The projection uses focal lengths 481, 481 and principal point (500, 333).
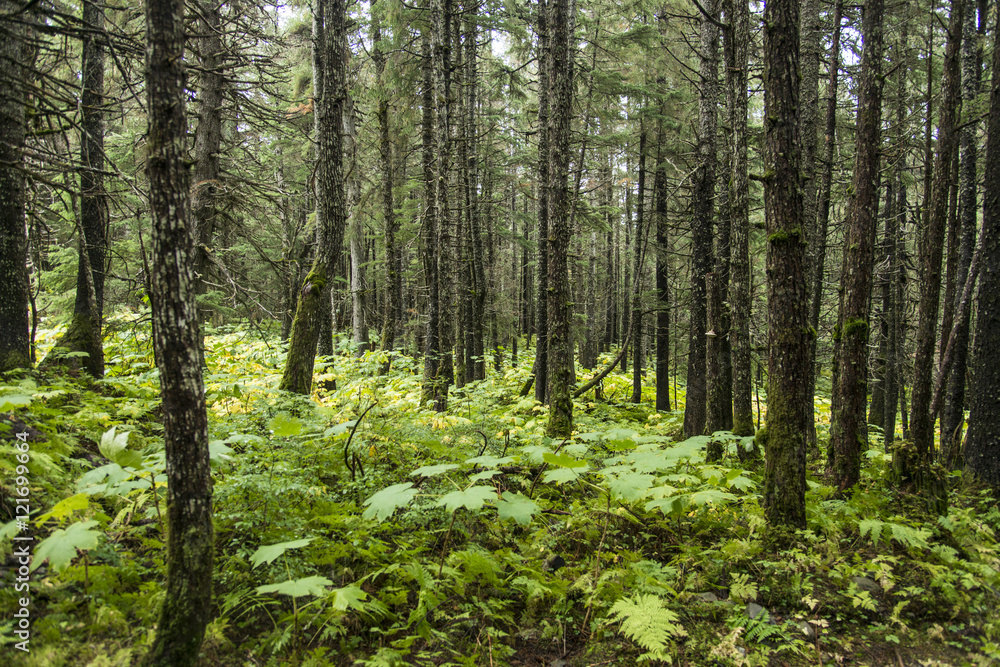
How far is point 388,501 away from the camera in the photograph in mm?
3186

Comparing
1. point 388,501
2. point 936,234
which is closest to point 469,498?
point 388,501

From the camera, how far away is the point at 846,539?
4586 mm

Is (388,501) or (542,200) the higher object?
(542,200)

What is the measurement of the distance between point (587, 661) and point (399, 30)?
13.7 meters

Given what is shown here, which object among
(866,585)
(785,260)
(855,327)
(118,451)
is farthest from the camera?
(855,327)

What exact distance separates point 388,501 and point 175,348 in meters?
1.56

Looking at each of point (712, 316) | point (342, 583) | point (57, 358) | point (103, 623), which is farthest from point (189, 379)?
point (712, 316)

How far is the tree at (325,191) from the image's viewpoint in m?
7.48

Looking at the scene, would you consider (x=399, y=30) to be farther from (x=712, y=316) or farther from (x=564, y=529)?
(x=564, y=529)

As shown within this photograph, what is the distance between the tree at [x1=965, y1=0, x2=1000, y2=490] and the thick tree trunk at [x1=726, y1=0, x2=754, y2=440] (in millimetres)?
2609

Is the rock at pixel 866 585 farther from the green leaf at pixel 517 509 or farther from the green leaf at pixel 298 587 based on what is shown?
the green leaf at pixel 298 587

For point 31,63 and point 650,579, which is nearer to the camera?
point 650,579

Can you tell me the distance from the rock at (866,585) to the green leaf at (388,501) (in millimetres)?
3754

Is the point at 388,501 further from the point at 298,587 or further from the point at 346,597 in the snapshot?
the point at 298,587
